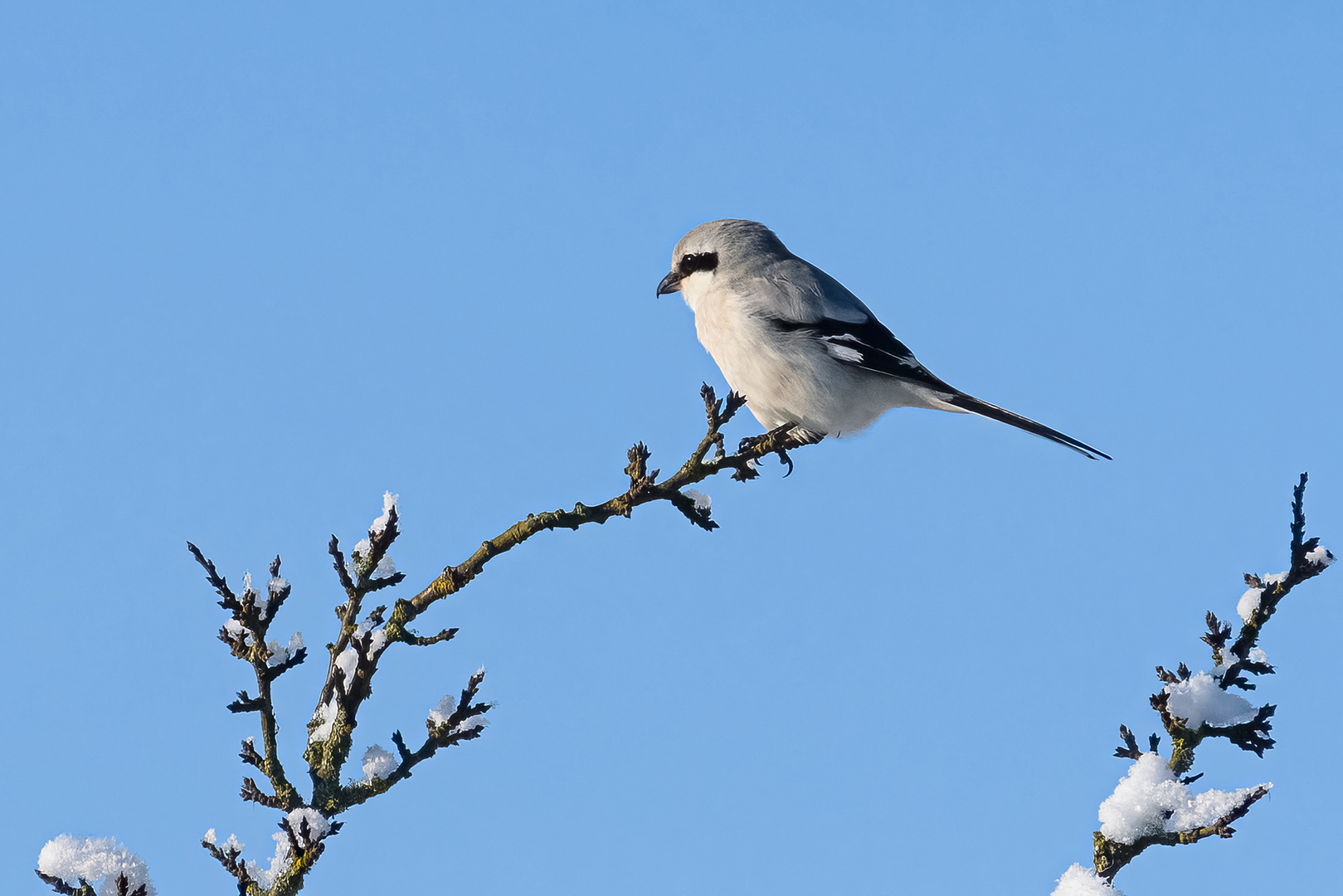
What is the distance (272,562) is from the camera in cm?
426

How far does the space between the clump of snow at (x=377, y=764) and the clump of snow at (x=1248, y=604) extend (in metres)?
3.63

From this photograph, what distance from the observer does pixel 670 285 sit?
26.2 ft

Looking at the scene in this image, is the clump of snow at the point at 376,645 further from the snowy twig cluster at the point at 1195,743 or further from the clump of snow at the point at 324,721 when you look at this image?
the snowy twig cluster at the point at 1195,743

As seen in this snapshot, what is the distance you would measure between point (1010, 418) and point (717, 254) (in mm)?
2558

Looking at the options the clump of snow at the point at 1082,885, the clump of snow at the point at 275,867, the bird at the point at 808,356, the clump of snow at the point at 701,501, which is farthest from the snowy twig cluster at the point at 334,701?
the bird at the point at 808,356

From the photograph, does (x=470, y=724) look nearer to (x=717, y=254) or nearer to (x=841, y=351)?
(x=841, y=351)

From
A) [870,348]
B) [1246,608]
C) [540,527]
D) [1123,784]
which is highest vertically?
[870,348]

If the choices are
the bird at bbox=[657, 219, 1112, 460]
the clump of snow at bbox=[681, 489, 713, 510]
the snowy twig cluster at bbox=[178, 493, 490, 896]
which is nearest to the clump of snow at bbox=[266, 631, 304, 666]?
the snowy twig cluster at bbox=[178, 493, 490, 896]

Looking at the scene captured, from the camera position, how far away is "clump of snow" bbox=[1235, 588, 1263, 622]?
412 cm

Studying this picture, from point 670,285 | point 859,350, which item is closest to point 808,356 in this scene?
point 859,350

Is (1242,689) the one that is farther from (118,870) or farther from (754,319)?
(118,870)

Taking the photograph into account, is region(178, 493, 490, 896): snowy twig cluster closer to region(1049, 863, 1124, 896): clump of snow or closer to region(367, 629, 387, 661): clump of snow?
region(367, 629, 387, 661): clump of snow

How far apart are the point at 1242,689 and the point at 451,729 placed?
3368 mm

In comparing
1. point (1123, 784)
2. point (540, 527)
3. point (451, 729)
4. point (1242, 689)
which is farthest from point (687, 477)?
point (1242, 689)
